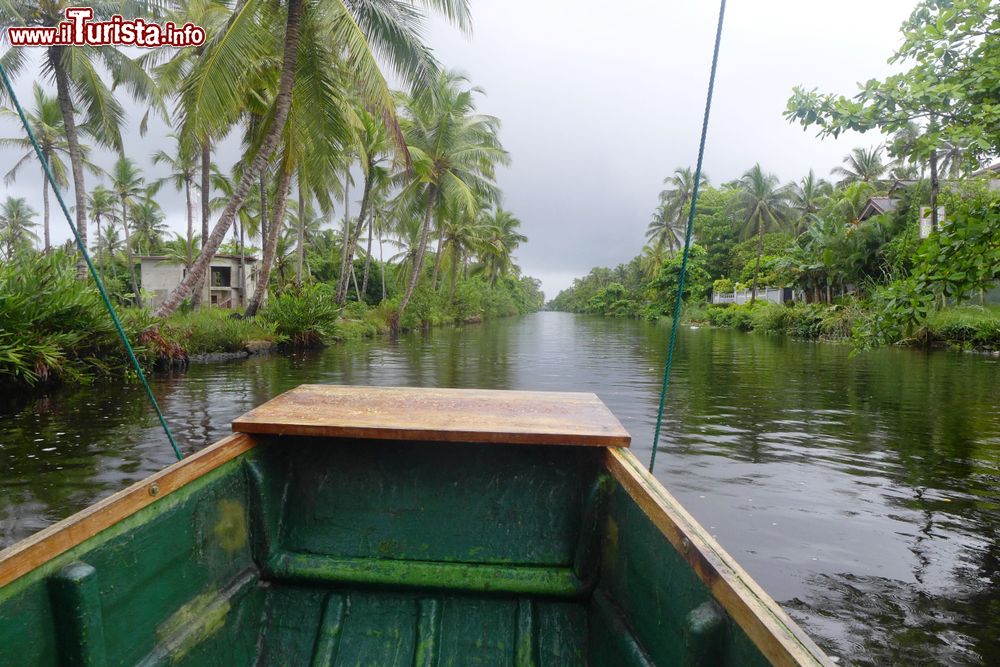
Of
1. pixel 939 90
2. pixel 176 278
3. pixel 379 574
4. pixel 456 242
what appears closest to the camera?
pixel 379 574

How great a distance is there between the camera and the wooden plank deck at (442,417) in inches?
96.0

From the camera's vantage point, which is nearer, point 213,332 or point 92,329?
point 92,329

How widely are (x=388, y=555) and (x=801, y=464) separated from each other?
5.01m

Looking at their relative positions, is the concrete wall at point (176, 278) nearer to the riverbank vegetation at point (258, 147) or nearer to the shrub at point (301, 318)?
the riverbank vegetation at point (258, 147)

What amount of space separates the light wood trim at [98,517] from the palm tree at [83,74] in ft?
56.0

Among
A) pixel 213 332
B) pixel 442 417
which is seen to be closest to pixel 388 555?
pixel 442 417

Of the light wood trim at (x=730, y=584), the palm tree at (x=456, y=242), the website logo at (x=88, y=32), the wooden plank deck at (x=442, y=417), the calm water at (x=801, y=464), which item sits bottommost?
the calm water at (x=801, y=464)

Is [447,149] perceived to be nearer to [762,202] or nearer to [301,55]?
[301,55]

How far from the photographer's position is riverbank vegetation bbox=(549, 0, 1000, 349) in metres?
4.16

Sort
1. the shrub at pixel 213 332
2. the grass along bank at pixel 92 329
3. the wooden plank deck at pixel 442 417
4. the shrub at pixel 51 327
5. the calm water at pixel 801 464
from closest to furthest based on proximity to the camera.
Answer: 1. the wooden plank deck at pixel 442 417
2. the calm water at pixel 801 464
3. the shrub at pixel 51 327
4. the grass along bank at pixel 92 329
5. the shrub at pixel 213 332

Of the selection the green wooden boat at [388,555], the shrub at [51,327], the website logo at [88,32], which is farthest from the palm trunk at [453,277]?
the green wooden boat at [388,555]

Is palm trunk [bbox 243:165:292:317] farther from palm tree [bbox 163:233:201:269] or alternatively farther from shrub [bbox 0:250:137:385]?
palm tree [bbox 163:233:201:269]

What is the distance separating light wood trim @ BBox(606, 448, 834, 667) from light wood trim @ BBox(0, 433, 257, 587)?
60.6 inches

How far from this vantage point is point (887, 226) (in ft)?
17.8
